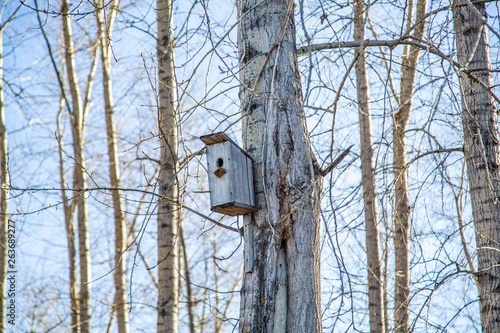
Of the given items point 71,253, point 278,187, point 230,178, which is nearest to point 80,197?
point 71,253

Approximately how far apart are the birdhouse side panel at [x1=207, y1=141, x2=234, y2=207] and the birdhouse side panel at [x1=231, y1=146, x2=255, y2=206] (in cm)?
3

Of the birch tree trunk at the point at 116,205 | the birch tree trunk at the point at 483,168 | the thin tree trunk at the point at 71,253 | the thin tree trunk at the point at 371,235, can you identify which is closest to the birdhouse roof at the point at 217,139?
the birch tree trunk at the point at 483,168

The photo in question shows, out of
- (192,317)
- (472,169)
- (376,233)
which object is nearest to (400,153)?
(376,233)

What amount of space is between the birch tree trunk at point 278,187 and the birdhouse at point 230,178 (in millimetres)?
55

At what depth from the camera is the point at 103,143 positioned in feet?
27.3

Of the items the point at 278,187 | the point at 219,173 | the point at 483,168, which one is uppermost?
the point at 483,168

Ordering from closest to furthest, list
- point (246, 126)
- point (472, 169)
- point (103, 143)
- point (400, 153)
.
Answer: point (246, 126)
point (472, 169)
point (400, 153)
point (103, 143)

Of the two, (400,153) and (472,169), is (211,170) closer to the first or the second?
(472,169)

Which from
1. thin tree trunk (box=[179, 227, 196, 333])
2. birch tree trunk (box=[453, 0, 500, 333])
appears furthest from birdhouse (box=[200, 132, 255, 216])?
thin tree trunk (box=[179, 227, 196, 333])

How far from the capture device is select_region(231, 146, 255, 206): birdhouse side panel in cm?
238

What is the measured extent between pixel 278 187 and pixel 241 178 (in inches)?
8.0

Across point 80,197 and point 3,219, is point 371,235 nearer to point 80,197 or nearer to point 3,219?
point 80,197

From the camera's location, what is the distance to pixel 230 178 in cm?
242

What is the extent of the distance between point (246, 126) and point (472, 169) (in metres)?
1.85
